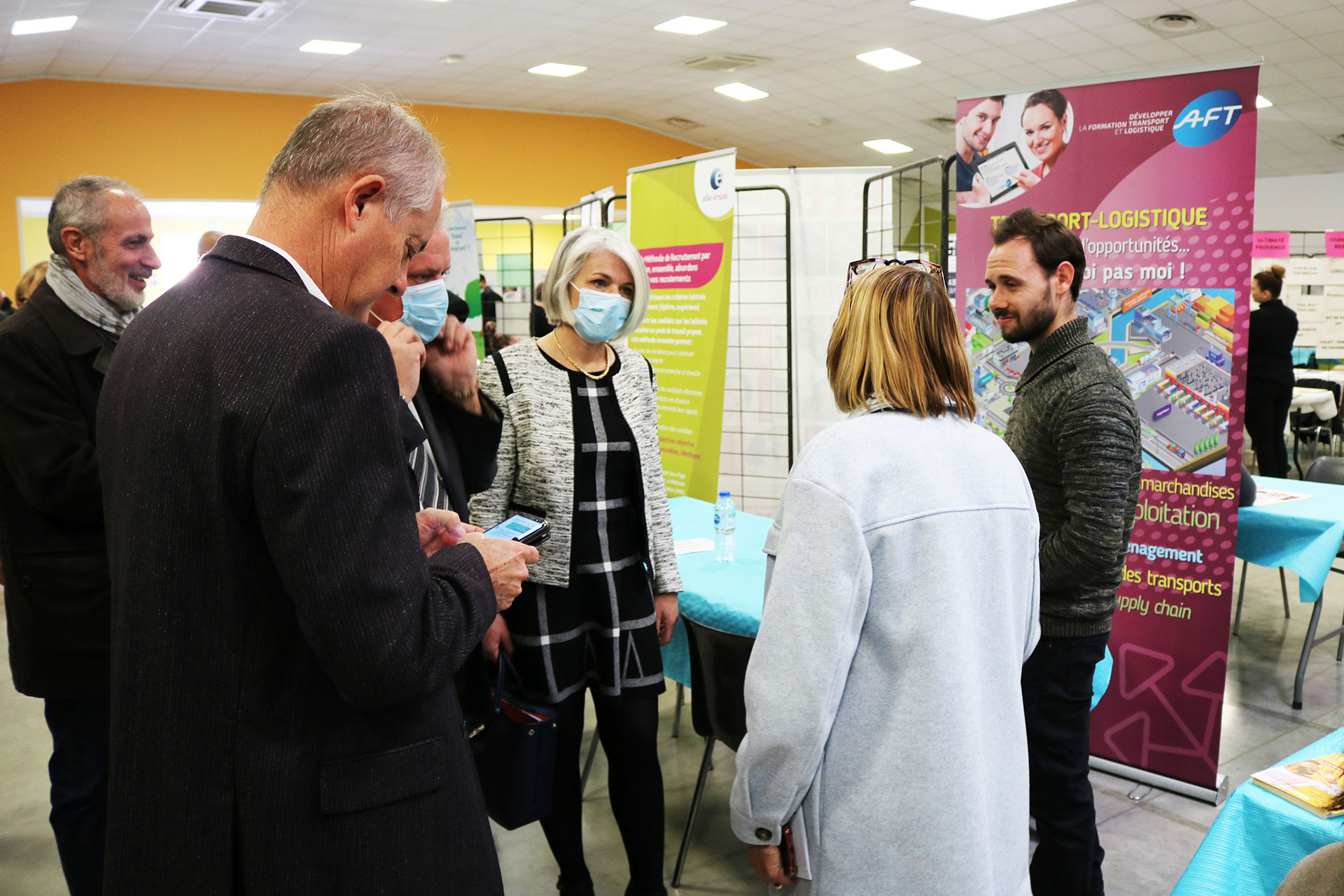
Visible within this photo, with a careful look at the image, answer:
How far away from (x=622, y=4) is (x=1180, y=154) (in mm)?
6365

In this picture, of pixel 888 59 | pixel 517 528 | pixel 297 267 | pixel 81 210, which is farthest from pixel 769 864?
pixel 888 59

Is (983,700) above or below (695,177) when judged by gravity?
below

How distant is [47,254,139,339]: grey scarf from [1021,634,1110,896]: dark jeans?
2.18 metres

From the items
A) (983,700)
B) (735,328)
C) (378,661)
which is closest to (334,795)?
(378,661)

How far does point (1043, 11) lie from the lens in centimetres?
759

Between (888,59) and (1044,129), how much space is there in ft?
23.3

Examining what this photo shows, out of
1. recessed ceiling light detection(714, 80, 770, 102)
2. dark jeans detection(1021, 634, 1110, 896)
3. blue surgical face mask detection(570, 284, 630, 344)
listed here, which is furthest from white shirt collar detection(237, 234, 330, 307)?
recessed ceiling light detection(714, 80, 770, 102)

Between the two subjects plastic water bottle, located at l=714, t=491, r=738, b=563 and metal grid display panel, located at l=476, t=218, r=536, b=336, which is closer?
plastic water bottle, located at l=714, t=491, r=738, b=563

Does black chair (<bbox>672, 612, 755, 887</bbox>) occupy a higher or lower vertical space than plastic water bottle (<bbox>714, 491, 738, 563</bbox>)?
lower

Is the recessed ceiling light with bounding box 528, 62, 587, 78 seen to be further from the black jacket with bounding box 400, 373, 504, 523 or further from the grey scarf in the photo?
the black jacket with bounding box 400, 373, 504, 523

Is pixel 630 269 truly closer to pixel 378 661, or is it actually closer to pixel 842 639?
pixel 842 639

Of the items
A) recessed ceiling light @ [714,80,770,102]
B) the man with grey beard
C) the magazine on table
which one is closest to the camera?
the magazine on table

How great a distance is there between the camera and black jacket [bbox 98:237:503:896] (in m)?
0.87

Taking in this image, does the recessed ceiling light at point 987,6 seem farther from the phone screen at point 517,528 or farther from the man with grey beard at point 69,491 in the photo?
the phone screen at point 517,528
